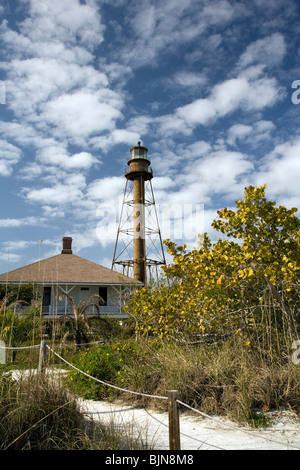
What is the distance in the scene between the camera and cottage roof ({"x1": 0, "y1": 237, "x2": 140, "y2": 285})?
75.8 ft

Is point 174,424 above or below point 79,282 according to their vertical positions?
below

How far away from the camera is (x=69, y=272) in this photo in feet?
82.8

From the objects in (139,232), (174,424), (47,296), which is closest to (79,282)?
(47,296)

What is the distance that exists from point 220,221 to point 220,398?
3074 mm

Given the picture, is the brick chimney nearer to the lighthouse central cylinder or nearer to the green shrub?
the lighthouse central cylinder

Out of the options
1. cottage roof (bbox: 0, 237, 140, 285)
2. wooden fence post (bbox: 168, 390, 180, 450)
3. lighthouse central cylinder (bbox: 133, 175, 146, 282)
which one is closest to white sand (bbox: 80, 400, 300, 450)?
wooden fence post (bbox: 168, 390, 180, 450)

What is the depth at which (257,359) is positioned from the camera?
20.3 ft

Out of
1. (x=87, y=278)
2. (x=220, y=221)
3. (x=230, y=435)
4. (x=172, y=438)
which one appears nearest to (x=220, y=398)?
(x=230, y=435)

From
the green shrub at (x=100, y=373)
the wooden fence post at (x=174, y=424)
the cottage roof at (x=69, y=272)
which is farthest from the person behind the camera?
the cottage roof at (x=69, y=272)

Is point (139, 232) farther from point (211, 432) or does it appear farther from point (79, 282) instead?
point (211, 432)

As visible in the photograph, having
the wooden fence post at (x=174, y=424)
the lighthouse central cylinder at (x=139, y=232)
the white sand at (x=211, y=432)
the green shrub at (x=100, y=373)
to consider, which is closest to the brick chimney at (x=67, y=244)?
the lighthouse central cylinder at (x=139, y=232)

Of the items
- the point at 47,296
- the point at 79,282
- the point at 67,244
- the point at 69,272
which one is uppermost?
the point at 67,244

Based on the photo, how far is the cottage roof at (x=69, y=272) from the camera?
75.8 feet

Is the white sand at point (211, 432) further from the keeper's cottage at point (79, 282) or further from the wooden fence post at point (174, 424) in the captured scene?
the keeper's cottage at point (79, 282)
